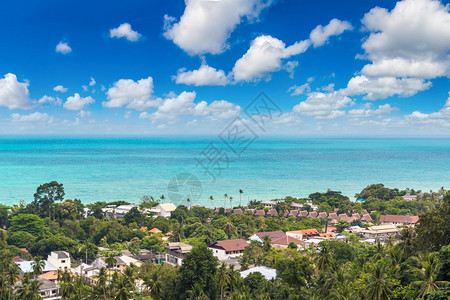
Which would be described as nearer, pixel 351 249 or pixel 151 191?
pixel 351 249

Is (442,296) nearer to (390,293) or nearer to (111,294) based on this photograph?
(390,293)

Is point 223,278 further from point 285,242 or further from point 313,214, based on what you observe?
point 313,214

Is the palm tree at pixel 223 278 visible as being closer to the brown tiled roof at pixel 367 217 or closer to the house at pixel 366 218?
the house at pixel 366 218

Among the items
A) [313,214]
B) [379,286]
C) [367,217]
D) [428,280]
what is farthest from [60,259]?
[367,217]

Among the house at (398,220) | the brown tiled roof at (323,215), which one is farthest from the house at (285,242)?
the house at (398,220)

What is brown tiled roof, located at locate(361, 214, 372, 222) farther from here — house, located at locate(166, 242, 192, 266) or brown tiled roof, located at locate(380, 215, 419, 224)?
house, located at locate(166, 242, 192, 266)

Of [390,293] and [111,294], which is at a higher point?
[390,293]

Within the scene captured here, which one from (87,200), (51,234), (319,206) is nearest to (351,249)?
(319,206)
